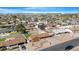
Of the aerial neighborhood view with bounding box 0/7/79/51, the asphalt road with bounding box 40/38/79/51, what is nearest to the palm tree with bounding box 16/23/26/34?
the aerial neighborhood view with bounding box 0/7/79/51

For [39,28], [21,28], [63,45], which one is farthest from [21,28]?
[63,45]

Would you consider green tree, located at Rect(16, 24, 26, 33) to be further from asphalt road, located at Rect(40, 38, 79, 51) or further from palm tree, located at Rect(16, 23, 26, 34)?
asphalt road, located at Rect(40, 38, 79, 51)

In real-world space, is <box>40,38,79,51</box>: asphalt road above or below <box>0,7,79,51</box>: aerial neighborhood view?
below

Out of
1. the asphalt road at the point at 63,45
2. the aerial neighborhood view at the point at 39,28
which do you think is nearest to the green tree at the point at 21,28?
the aerial neighborhood view at the point at 39,28

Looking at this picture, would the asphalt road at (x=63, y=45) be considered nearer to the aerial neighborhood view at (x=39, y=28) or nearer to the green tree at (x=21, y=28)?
the aerial neighborhood view at (x=39, y=28)

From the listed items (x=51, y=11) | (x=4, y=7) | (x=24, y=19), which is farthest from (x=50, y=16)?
(x=4, y=7)

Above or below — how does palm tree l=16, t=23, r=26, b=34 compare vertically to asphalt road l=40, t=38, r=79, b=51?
above

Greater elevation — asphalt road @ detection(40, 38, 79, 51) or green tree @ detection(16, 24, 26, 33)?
green tree @ detection(16, 24, 26, 33)

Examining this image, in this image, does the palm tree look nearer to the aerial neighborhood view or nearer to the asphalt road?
the aerial neighborhood view
